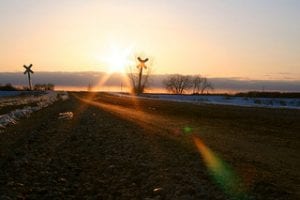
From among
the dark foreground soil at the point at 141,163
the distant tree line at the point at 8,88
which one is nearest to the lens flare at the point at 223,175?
the dark foreground soil at the point at 141,163

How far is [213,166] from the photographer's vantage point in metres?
13.1

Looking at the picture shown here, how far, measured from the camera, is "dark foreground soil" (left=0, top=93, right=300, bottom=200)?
10.6 meters

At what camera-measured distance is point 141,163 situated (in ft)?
45.1

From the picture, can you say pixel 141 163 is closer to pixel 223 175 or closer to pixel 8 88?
pixel 223 175

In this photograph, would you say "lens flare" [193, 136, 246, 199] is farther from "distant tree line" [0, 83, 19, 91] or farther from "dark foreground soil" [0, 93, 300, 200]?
"distant tree line" [0, 83, 19, 91]

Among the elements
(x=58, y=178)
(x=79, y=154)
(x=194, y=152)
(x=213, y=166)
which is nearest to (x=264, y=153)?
(x=194, y=152)

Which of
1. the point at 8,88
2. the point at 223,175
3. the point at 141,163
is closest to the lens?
the point at 223,175

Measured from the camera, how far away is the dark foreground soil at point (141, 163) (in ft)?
34.8

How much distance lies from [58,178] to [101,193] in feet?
5.60

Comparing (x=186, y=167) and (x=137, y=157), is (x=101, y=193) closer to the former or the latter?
(x=186, y=167)

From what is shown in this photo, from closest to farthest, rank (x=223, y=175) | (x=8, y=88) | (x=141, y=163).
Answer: (x=223, y=175), (x=141, y=163), (x=8, y=88)

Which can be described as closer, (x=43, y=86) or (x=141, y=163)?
(x=141, y=163)

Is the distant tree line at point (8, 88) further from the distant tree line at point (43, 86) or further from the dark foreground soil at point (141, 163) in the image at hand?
the dark foreground soil at point (141, 163)

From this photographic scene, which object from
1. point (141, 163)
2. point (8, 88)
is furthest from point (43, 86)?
point (141, 163)
